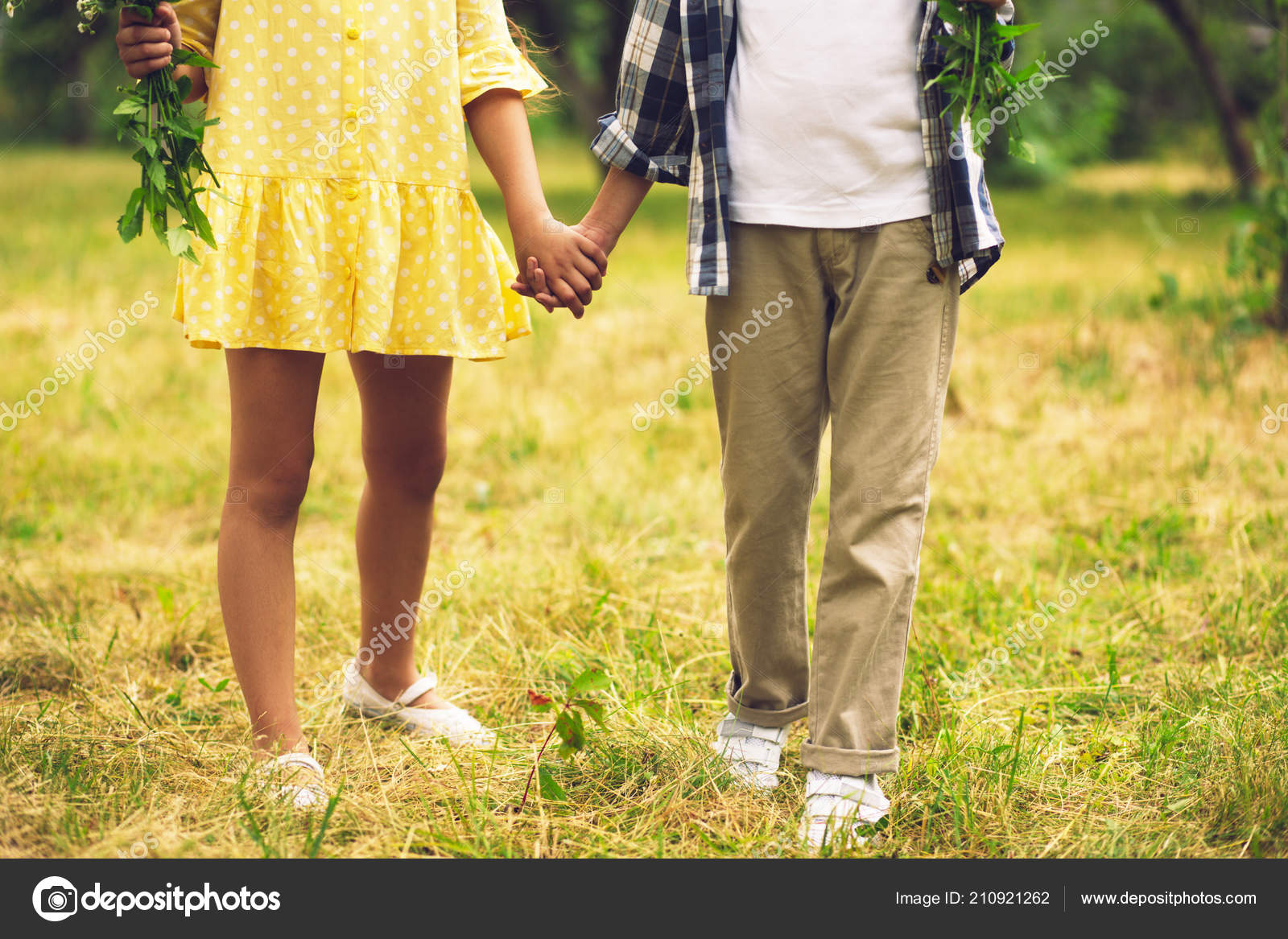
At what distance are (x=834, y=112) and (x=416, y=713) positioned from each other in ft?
4.69

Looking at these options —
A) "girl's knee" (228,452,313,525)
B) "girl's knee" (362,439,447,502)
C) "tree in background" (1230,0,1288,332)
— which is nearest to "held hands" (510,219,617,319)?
"girl's knee" (362,439,447,502)

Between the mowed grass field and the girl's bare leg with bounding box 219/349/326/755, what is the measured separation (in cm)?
Answer: 17

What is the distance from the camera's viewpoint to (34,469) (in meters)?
4.04

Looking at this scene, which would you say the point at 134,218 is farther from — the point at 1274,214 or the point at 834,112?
the point at 1274,214

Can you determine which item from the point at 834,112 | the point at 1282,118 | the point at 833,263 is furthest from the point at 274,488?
the point at 1282,118

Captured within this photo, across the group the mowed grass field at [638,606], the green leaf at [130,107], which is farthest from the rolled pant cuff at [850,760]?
the green leaf at [130,107]

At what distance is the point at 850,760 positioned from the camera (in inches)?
74.8

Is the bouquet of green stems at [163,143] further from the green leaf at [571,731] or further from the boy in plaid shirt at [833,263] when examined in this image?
the green leaf at [571,731]

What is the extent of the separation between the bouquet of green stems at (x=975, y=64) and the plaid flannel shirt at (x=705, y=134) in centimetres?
3

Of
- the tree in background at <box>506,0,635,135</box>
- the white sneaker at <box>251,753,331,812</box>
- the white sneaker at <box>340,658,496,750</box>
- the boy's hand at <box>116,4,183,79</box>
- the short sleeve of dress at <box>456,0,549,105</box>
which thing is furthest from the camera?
the tree in background at <box>506,0,635,135</box>

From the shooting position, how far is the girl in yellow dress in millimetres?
1902

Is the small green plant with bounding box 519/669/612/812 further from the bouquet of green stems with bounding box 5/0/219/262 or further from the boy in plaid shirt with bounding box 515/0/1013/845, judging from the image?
the bouquet of green stems with bounding box 5/0/219/262

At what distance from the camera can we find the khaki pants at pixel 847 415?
73.5 inches
